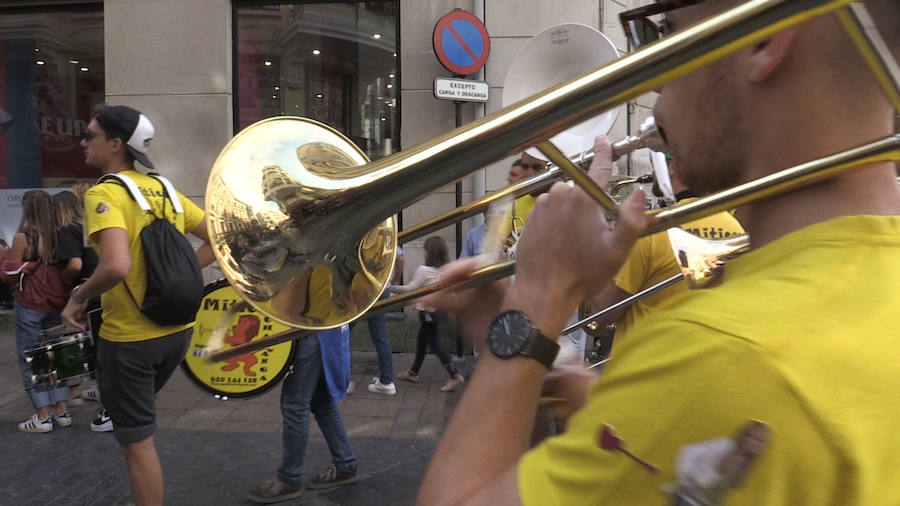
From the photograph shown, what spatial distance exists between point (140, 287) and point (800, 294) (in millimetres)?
2767

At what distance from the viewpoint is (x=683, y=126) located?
94 centimetres

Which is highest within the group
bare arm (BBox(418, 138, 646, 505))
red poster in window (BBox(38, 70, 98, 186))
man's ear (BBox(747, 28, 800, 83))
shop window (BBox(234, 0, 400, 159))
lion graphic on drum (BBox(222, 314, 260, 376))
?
shop window (BBox(234, 0, 400, 159))

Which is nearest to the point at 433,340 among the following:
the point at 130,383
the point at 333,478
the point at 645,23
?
the point at 333,478

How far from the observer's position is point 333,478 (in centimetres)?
365

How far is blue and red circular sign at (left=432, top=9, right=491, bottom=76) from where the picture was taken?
6.79m

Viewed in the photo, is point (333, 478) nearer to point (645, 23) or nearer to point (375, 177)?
point (375, 177)

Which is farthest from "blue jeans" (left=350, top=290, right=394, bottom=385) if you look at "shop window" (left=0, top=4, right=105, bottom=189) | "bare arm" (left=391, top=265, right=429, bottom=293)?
"shop window" (left=0, top=4, right=105, bottom=189)

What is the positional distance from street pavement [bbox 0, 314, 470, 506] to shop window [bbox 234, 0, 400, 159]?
3190mm

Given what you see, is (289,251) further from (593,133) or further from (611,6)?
(611,6)

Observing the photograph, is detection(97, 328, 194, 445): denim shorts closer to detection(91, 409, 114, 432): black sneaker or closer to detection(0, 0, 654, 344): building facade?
detection(91, 409, 114, 432): black sneaker

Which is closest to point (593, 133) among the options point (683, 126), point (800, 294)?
point (683, 126)

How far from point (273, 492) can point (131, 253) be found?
54.8 inches

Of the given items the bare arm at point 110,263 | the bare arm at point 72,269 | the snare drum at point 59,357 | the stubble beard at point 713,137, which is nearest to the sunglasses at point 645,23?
the stubble beard at point 713,137

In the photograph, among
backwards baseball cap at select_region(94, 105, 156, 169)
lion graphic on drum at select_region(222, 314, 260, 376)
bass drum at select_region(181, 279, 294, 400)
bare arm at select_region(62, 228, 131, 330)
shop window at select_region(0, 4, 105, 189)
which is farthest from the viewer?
shop window at select_region(0, 4, 105, 189)
